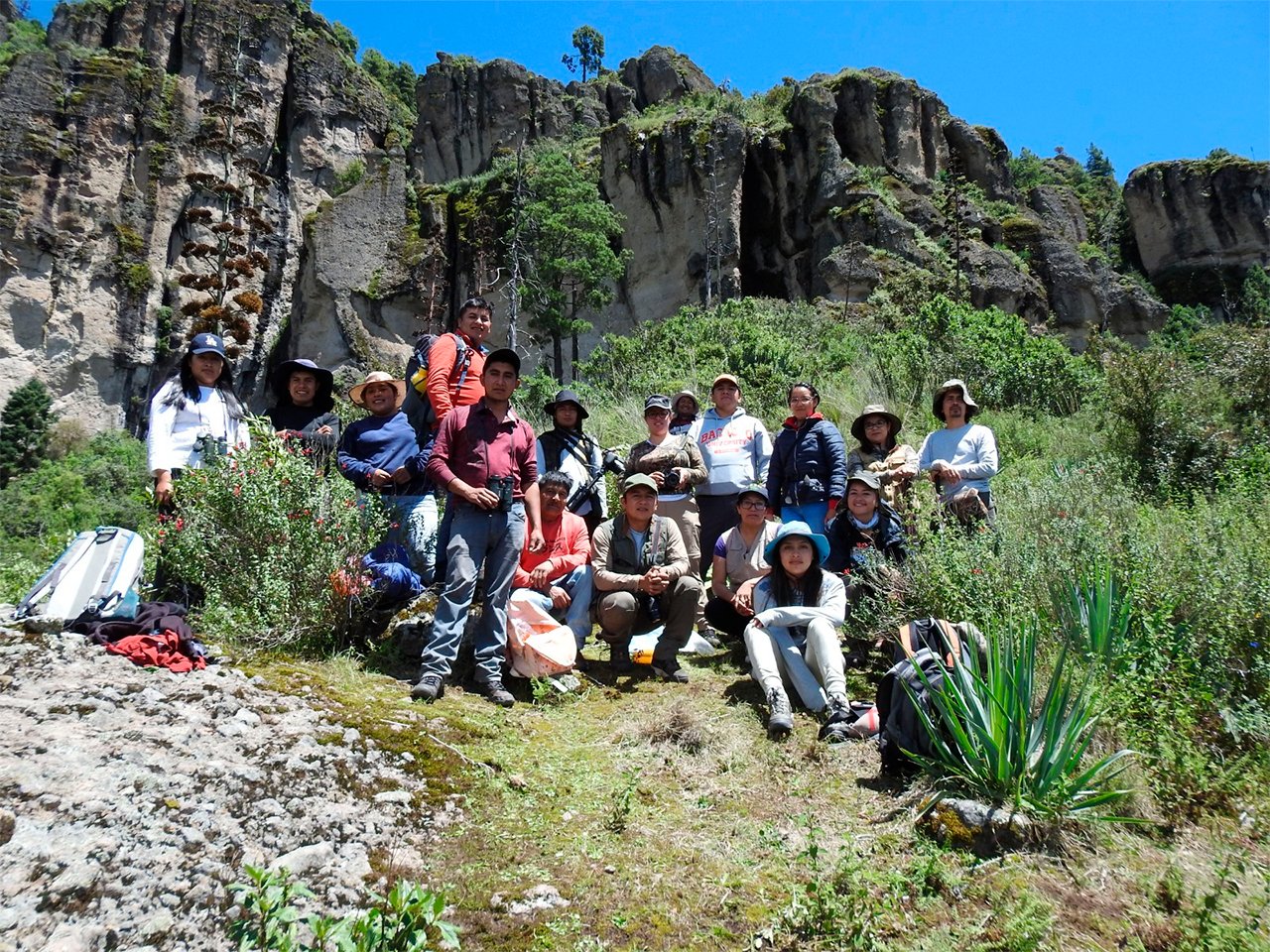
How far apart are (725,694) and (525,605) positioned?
133cm

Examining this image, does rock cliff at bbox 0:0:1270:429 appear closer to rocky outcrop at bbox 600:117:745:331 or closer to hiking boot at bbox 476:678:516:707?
rocky outcrop at bbox 600:117:745:331

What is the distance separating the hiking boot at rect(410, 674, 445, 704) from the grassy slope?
0.12 meters

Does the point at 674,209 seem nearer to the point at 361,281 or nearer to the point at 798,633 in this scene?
the point at 361,281

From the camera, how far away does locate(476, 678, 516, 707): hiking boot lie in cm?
409

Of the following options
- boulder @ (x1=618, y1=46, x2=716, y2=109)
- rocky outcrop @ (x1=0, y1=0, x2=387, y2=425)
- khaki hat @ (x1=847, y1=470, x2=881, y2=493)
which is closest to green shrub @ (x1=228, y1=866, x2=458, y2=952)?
khaki hat @ (x1=847, y1=470, x2=881, y2=493)

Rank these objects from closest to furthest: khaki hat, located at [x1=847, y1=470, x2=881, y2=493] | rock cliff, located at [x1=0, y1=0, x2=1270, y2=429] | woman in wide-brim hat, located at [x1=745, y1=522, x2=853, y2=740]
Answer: woman in wide-brim hat, located at [x1=745, y1=522, x2=853, y2=740] < khaki hat, located at [x1=847, y1=470, x2=881, y2=493] < rock cliff, located at [x1=0, y1=0, x2=1270, y2=429]

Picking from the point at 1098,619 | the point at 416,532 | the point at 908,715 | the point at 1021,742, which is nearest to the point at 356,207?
the point at 416,532

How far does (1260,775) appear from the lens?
9.59 ft

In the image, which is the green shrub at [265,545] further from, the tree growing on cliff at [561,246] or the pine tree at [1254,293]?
the pine tree at [1254,293]

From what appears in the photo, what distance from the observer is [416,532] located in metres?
5.01

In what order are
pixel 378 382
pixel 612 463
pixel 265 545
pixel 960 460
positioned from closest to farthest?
pixel 265 545 < pixel 378 382 < pixel 960 460 < pixel 612 463

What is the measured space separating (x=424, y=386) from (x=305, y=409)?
847 millimetres

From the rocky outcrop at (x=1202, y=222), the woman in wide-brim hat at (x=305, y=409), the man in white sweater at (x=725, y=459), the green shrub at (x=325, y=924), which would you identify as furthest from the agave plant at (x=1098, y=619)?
the rocky outcrop at (x=1202, y=222)

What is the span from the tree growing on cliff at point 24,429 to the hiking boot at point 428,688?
27.0 meters
